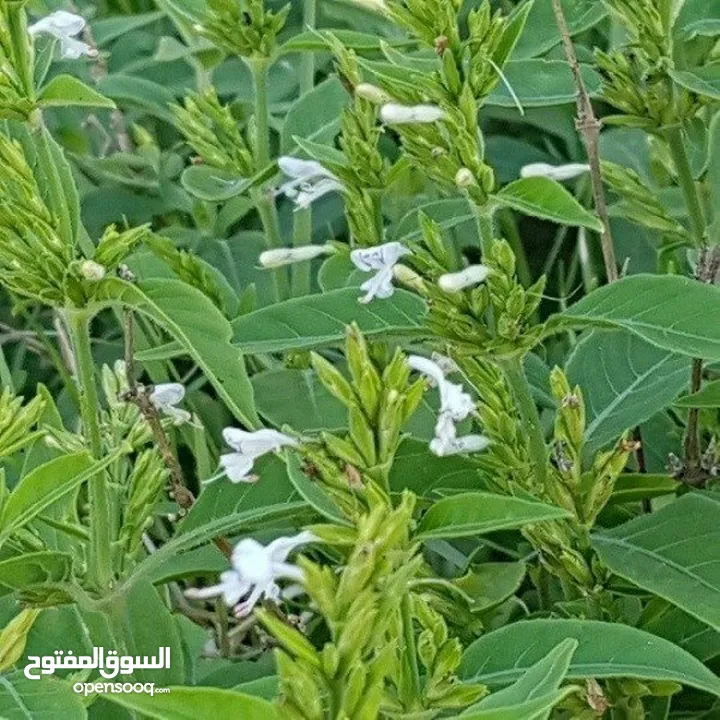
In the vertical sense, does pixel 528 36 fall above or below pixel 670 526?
above

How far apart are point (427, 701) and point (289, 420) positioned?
0.34m

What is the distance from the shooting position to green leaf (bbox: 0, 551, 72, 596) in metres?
0.62

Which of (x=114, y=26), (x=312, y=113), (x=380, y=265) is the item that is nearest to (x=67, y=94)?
(x=380, y=265)

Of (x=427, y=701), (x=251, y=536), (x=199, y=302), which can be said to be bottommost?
(x=251, y=536)

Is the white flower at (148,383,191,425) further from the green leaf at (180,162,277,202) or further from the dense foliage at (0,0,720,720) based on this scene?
the green leaf at (180,162,277,202)

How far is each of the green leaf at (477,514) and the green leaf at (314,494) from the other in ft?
0.11

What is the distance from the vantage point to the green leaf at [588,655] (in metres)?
0.57

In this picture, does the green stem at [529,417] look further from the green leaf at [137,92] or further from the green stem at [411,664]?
the green leaf at [137,92]

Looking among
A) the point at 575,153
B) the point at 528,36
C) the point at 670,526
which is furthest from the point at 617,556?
the point at 575,153

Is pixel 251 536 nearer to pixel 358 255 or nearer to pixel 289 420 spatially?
pixel 289 420

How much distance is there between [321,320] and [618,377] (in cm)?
21

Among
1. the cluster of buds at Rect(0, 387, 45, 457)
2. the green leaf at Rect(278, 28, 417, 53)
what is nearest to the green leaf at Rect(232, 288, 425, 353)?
the cluster of buds at Rect(0, 387, 45, 457)

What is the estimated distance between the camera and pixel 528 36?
36.4 inches

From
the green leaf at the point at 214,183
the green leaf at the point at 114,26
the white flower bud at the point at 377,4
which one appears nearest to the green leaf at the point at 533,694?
the white flower bud at the point at 377,4
